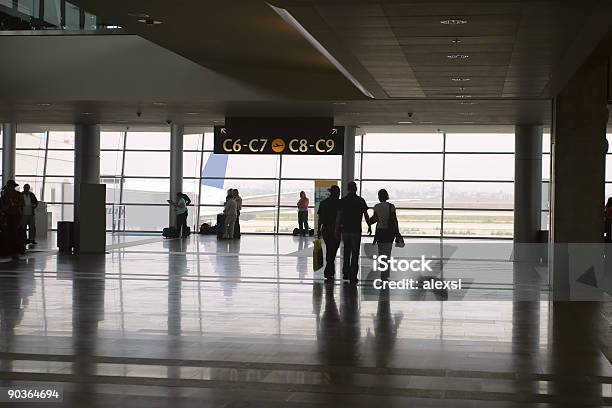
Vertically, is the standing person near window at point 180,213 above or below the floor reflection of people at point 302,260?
above

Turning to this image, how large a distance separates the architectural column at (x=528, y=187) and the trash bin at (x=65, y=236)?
11.0 metres

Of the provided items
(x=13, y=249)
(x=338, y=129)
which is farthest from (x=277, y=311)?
(x=13, y=249)

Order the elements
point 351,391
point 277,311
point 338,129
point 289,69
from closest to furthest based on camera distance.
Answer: point 351,391 < point 277,311 < point 289,69 < point 338,129

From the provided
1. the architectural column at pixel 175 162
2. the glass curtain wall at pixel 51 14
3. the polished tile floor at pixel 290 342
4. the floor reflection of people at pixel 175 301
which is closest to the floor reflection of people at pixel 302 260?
the polished tile floor at pixel 290 342

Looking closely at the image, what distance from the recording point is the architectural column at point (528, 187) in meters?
23.6

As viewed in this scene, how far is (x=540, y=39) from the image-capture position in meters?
10.2

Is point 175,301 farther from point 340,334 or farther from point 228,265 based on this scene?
point 228,265

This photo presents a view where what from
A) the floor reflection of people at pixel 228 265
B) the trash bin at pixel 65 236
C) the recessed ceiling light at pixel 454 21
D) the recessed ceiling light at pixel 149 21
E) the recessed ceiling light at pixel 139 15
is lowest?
the floor reflection of people at pixel 228 265

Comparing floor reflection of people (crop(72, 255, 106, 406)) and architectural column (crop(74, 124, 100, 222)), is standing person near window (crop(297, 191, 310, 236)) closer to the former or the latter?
architectural column (crop(74, 124, 100, 222))

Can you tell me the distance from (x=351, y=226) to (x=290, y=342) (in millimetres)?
6467

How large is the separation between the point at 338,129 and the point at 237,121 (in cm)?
226

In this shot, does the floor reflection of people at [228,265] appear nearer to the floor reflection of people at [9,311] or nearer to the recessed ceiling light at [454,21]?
the floor reflection of people at [9,311]

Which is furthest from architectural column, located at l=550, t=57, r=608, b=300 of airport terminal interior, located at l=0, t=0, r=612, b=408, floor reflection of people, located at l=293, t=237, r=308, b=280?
floor reflection of people, located at l=293, t=237, r=308, b=280

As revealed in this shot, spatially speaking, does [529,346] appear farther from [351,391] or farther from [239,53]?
[239,53]
